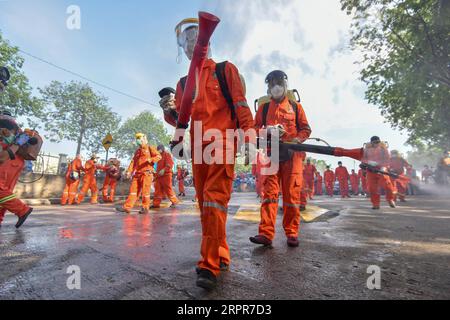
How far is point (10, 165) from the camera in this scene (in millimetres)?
4211

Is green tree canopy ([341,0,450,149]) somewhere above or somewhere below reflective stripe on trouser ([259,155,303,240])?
above

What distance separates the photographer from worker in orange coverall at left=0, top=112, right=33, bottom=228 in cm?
407

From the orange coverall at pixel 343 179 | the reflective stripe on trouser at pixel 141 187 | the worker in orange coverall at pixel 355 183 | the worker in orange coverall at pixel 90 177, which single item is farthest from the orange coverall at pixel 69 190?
→ the worker in orange coverall at pixel 355 183

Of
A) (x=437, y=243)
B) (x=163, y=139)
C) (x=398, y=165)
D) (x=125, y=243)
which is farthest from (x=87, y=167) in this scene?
(x=163, y=139)

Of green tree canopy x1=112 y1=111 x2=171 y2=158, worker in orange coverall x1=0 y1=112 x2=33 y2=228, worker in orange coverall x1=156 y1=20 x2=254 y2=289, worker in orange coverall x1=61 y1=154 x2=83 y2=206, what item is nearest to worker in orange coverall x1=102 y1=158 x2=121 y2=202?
worker in orange coverall x1=61 y1=154 x2=83 y2=206

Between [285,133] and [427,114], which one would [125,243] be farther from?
[427,114]

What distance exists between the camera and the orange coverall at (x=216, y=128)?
6.39ft

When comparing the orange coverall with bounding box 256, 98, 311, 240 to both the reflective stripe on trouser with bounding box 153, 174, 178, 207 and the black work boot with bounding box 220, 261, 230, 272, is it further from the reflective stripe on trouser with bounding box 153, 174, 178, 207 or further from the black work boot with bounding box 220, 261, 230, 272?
the reflective stripe on trouser with bounding box 153, 174, 178, 207

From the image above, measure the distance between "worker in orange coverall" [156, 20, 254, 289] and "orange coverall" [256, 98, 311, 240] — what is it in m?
0.98

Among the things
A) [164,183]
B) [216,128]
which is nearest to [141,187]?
[164,183]

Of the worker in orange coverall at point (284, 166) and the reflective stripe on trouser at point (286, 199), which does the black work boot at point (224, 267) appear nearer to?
the worker in orange coverall at point (284, 166)

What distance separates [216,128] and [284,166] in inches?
53.9

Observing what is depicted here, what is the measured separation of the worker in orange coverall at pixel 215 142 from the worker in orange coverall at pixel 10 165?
3.63m
